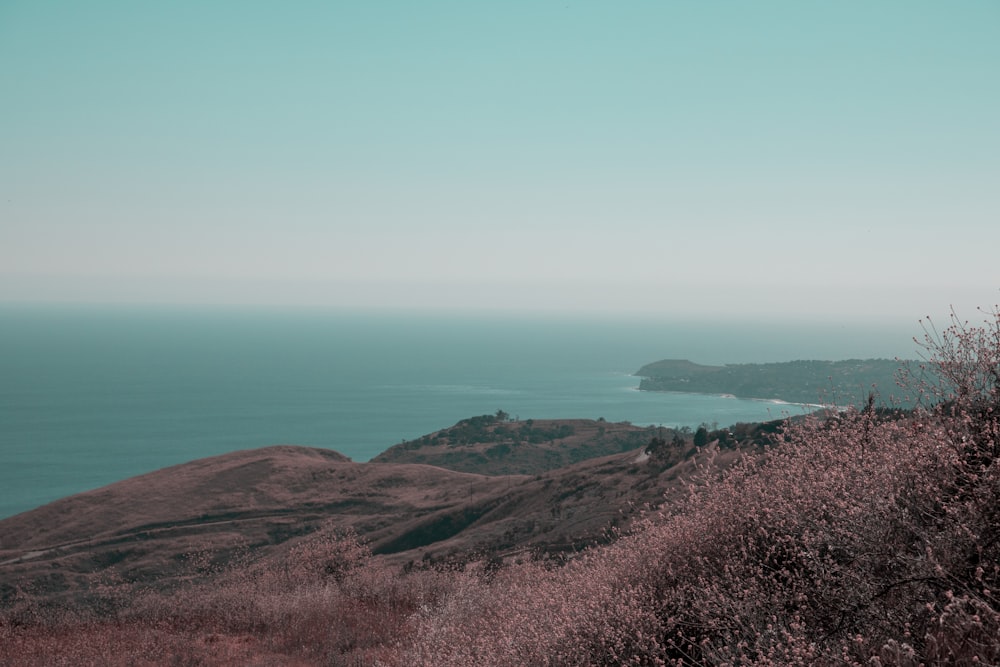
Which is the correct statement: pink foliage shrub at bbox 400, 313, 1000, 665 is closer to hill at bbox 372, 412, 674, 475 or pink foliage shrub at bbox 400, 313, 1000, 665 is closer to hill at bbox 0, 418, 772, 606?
hill at bbox 0, 418, 772, 606

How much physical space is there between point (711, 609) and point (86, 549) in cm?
5584

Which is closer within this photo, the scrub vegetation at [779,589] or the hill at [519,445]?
the scrub vegetation at [779,589]

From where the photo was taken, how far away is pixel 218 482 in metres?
61.9

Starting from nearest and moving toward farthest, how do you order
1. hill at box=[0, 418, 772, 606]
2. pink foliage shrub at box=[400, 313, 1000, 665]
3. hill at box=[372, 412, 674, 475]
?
pink foliage shrub at box=[400, 313, 1000, 665], hill at box=[0, 418, 772, 606], hill at box=[372, 412, 674, 475]

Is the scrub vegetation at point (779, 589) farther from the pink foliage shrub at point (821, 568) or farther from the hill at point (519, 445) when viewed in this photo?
the hill at point (519, 445)

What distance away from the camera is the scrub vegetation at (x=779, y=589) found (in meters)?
4.44

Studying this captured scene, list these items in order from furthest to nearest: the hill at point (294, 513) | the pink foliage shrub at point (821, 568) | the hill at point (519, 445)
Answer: the hill at point (519, 445), the hill at point (294, 513), the pink foliage shrub at point (821, 568)

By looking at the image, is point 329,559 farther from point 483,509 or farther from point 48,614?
point 483,509

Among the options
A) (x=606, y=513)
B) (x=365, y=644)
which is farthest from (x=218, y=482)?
(x=365, y=644)

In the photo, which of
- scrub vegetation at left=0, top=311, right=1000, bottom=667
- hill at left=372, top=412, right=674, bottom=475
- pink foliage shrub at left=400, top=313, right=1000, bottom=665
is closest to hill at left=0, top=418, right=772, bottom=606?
scrub vegetation at left=0, top=311, right=1000, bottom=667

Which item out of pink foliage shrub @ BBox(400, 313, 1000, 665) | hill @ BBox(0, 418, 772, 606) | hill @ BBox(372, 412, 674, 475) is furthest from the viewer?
hill @ BBox(372, 412, 674, 475)

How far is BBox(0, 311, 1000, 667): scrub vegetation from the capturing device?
4.44 metres

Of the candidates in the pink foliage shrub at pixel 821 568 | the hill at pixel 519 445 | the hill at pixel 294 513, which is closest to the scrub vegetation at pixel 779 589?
the pink foliage shrub at pixel 821 568

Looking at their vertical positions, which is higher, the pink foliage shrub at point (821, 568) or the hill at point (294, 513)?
the pink foliage shrub at point (821, 568)
